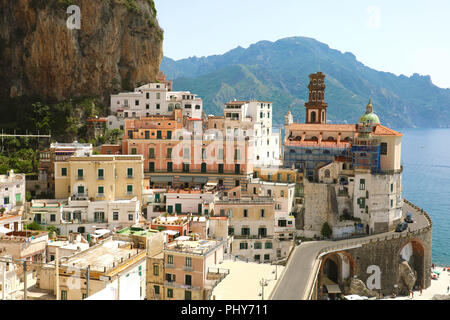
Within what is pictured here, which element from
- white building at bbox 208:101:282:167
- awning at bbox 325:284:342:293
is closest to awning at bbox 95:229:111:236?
white building at bbox 208:101:282:167

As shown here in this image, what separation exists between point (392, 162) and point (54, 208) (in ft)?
106

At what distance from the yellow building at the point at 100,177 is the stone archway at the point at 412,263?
2593cm

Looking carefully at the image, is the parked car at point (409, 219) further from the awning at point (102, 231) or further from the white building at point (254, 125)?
the awning at point (102, 231)

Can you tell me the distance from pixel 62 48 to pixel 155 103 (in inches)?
522

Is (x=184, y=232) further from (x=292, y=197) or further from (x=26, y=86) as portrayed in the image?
(x=26, y=86)

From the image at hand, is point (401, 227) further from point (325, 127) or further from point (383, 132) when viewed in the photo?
point (325, 127)

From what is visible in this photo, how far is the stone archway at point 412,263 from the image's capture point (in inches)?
1673

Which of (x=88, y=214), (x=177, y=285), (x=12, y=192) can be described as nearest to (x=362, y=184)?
(x=177, y=285)

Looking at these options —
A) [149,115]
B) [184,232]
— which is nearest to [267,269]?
[184,232]

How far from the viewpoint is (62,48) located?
54.6 m
